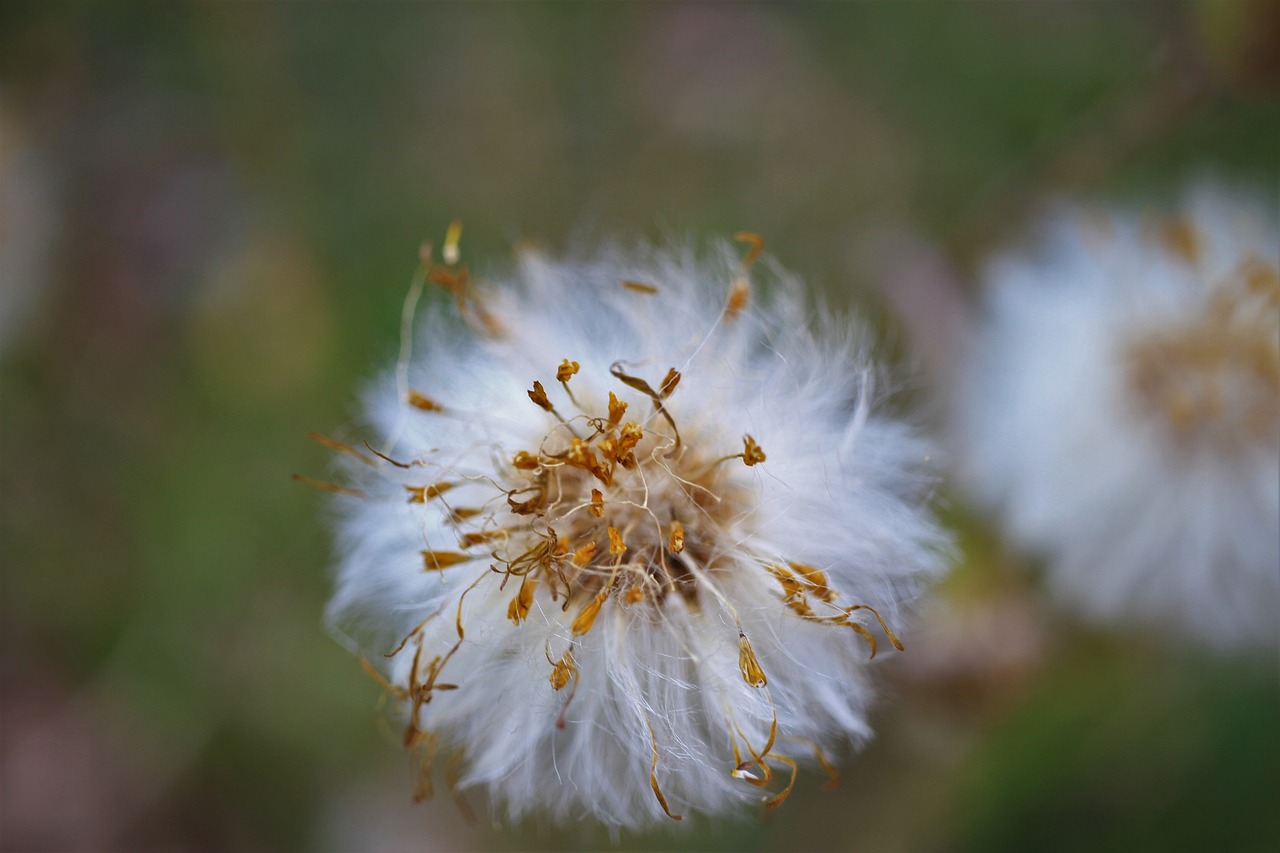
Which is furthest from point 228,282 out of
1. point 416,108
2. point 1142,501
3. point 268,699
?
point 1142,501

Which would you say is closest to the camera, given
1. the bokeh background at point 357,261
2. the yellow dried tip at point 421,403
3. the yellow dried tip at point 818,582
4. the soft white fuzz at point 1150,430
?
the yellow dried tip at point 818,582

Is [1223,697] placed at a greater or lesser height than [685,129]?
lesser

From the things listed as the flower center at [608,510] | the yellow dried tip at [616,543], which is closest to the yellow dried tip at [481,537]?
the flower center at [608,510]

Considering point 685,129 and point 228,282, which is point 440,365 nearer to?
point 228,282

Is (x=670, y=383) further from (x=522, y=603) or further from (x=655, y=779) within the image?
(x=655, y=779)

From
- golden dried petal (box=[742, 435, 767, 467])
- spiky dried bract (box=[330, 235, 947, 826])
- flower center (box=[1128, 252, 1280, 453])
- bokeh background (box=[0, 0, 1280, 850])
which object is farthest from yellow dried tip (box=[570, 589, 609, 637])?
bokeh background (box=[0, 0, 1280, 850])

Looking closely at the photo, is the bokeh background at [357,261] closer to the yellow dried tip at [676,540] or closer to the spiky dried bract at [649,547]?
the spiky dried bract at [649,547]
